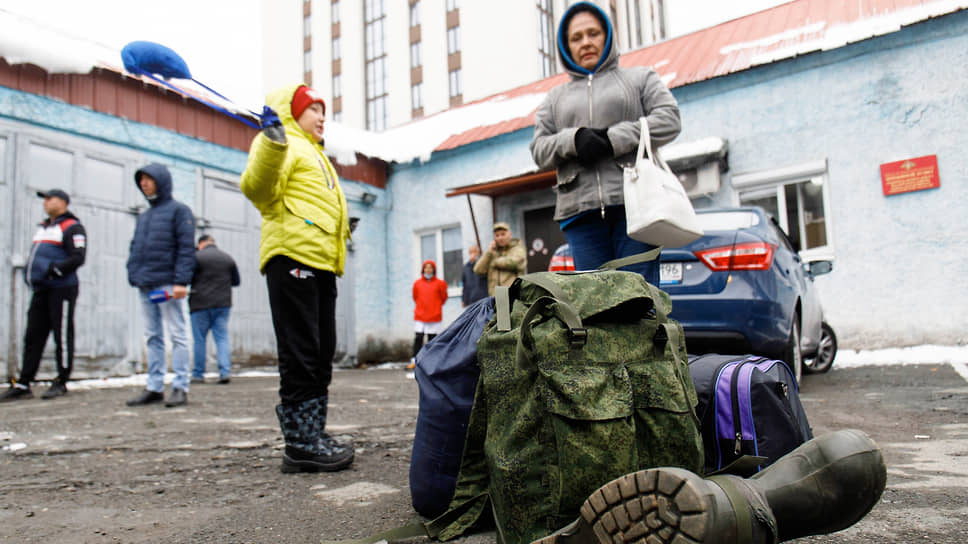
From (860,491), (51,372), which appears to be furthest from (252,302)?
(860,491)

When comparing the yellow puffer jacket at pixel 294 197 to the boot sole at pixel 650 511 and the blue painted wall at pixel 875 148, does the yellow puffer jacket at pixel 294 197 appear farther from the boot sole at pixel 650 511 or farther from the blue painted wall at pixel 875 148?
the blue painted wall at pixel 875 148

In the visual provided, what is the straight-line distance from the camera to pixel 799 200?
8438 mm

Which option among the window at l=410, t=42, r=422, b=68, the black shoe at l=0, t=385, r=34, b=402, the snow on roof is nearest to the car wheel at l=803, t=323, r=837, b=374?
the snow on roof

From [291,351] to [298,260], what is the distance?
38cm

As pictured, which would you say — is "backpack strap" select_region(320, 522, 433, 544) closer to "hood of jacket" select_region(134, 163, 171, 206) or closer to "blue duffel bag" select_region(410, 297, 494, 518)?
"blue duffel bag" select_region(410, 297, 494, 518)

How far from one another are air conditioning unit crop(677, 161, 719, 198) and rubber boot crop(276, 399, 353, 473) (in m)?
7.13

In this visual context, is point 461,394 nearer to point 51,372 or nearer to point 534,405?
point 534,405

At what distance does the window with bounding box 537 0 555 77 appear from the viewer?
27.0 m

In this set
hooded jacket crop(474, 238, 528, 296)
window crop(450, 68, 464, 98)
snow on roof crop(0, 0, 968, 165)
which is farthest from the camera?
window crop(450, 68, 464, 98)

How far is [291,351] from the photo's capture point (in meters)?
2.62

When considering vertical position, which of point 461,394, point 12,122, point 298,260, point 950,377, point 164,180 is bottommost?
point 950,377

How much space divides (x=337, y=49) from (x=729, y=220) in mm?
34888

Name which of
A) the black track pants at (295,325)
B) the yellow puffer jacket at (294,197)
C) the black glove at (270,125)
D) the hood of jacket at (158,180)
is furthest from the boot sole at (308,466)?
the hood of jacket at (158,180)

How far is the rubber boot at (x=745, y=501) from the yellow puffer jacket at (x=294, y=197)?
1.76m
